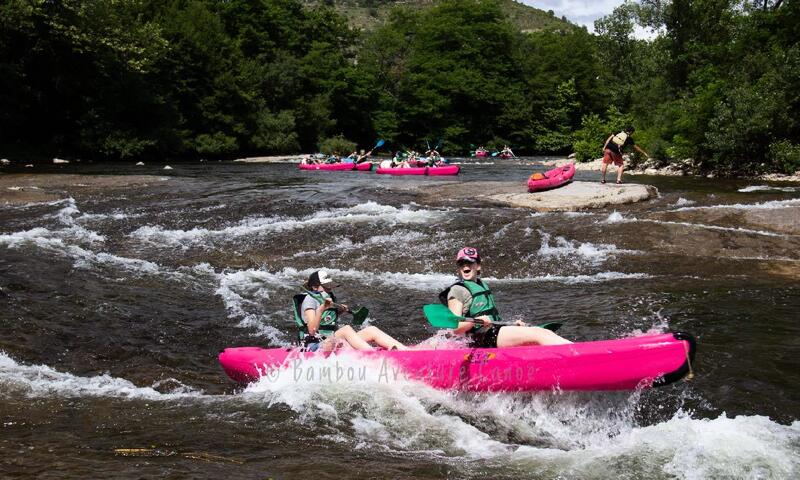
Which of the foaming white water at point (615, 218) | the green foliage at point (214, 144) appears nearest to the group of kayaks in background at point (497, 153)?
the green foliage at point (214, 144)

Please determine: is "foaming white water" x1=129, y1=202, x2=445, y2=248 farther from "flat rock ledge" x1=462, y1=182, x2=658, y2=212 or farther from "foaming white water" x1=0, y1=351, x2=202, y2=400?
"foaming white water" x1=0, y1=351, x2=202, y2=400

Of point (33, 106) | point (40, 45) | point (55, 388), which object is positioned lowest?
point (55, 388)

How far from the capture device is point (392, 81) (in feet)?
182

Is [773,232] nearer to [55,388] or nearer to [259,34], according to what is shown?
[55,388]

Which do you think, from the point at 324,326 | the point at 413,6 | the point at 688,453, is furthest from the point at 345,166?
the point at 413,6

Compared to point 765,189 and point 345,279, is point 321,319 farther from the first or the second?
point 765,189

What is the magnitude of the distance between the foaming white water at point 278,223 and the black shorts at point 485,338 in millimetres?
7106

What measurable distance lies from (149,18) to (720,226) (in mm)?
36001

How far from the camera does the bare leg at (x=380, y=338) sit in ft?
20.1

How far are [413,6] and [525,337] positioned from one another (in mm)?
154054

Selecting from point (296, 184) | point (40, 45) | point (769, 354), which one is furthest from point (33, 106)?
point (769, 354)

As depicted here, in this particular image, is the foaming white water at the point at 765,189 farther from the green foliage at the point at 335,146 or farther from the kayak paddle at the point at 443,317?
the green foliage at the point at 335,146

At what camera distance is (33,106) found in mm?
32219

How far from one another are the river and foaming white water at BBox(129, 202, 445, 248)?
3.0 inches
